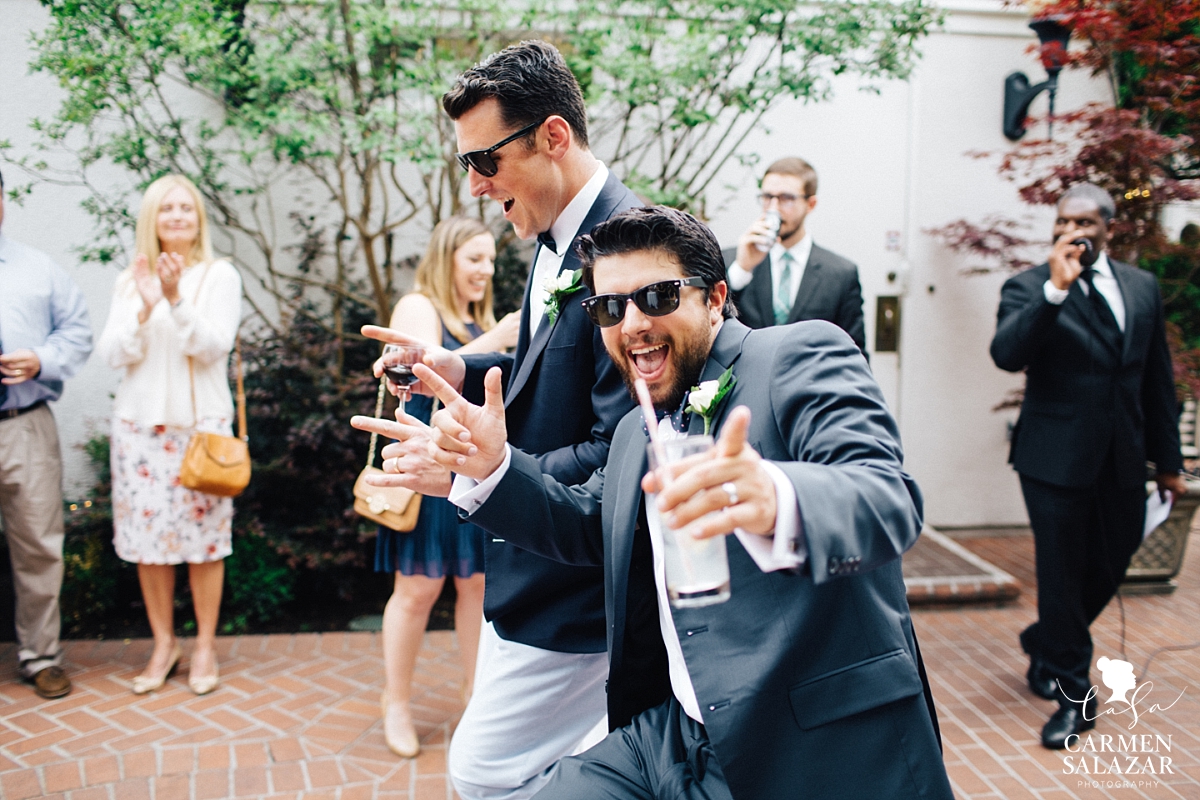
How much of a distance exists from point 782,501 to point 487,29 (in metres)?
4.60

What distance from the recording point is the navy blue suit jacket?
234 cm

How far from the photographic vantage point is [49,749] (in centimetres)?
358

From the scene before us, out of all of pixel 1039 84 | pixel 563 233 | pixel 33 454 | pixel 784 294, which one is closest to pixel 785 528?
pixel 563 233

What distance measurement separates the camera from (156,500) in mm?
4164

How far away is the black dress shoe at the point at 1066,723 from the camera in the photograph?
3654 mm

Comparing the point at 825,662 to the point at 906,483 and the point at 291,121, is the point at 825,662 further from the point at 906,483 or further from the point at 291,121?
the point at 291,121

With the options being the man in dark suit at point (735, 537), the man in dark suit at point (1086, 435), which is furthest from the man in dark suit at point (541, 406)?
the man in dark suit at point (1086, 435)

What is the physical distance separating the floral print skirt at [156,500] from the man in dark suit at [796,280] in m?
2.90

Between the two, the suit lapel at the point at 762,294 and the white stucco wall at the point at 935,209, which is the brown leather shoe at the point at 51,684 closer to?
the suit lapel at the point at 762,294

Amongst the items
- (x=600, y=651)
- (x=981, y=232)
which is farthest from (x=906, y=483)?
(x=981, y=232)

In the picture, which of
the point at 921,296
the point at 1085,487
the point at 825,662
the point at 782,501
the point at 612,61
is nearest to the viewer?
the point at 782,501

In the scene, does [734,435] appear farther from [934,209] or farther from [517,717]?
[934,209]
